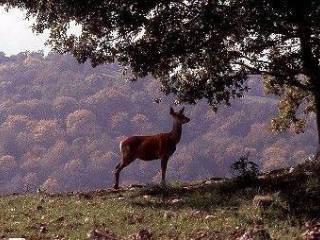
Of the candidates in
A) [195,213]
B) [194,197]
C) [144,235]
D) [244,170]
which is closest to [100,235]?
[144,235]

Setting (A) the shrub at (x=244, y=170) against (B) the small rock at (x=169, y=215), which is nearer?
(B) the small rock at (x=169, y=215)

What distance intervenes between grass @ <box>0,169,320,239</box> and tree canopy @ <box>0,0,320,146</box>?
345 centimetres

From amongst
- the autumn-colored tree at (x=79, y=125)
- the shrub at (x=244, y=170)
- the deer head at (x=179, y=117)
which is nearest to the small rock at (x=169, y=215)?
the shrub at (x=244, y=170)

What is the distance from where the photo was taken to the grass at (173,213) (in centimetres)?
1001

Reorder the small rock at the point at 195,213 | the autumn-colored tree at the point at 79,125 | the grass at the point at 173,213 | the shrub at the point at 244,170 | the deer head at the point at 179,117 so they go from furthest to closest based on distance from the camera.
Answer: the autumn-colored tree at the point at 79,125 < the deer head at the point at 179,117 < the shrub at the point at 244,170 < the small rock at the point at 195,213 < the grass at the point at 173,213

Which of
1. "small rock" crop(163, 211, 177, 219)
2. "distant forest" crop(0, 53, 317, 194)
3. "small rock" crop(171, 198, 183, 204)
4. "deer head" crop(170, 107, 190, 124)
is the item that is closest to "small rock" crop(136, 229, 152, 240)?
"small rock" crop(163, 211, 177, 219)

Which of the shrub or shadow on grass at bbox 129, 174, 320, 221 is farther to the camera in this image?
the shrub

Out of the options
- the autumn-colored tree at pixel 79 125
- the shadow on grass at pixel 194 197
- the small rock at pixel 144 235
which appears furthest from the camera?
the autumn-colored tree at pixel 79 125

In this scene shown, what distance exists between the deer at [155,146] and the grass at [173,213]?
212 centimetres

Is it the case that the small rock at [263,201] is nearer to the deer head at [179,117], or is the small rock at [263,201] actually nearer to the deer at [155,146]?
the deer at [155,146]

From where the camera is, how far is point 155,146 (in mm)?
17547

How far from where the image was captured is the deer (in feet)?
57.2

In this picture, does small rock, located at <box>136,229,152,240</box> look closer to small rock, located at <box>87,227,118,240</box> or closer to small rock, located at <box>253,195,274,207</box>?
small rock, located at <box>87,227,118,240</box>

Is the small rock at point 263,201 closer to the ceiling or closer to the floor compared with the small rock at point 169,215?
closer to the ceiling
